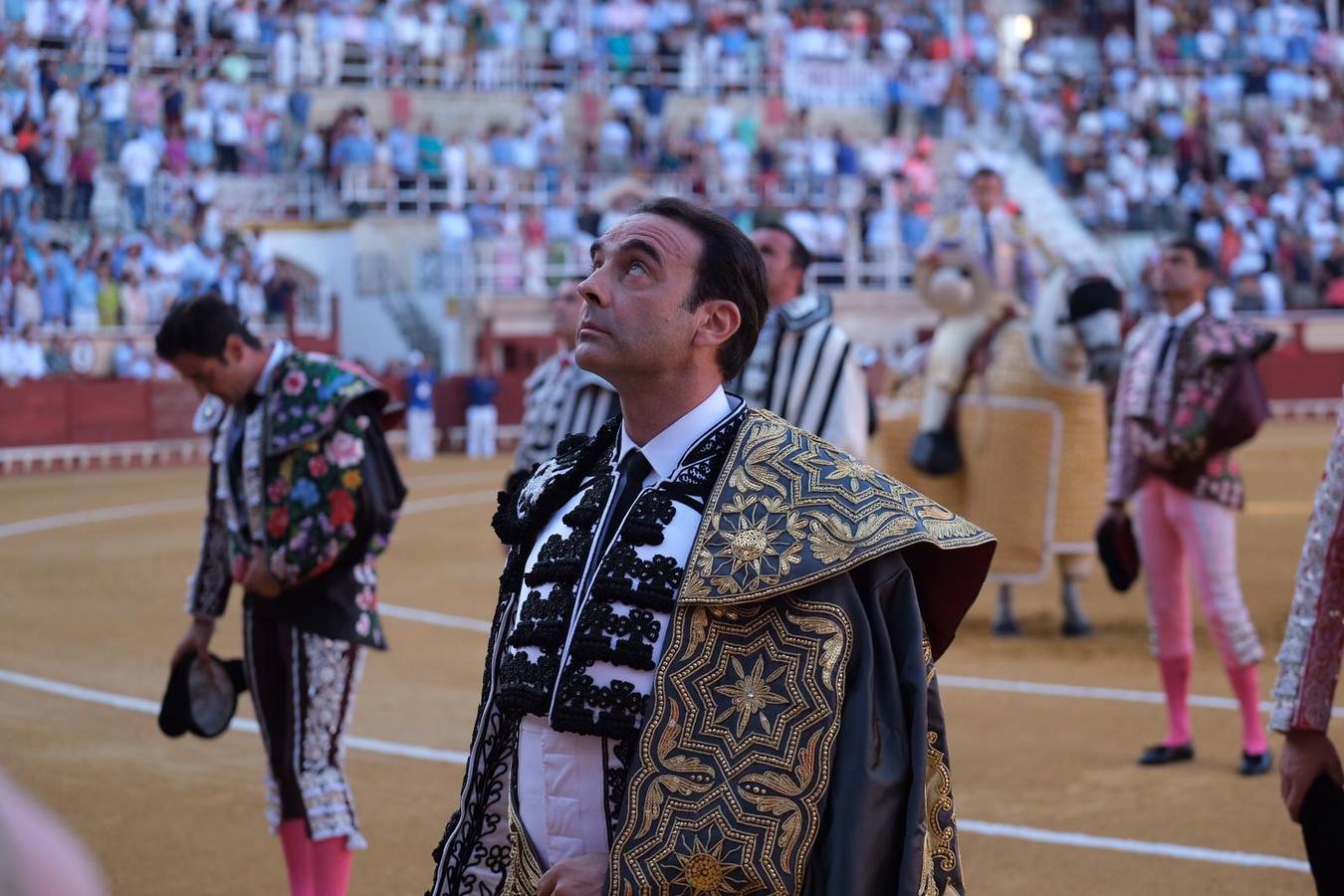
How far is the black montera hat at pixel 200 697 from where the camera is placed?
13.9 feet

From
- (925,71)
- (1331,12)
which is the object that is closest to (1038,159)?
(925,71)

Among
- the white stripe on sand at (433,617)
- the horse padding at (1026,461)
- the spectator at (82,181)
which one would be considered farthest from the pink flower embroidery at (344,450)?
the spectator at (82,181)

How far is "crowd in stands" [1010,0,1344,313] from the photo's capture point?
999 inches

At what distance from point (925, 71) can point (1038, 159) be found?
7.70 ft

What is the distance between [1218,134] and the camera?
28.1 metres

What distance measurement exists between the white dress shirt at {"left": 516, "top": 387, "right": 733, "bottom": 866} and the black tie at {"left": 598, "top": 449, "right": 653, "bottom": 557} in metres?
0.05

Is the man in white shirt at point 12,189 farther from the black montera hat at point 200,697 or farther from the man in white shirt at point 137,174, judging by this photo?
the black montera hat at point 200,697

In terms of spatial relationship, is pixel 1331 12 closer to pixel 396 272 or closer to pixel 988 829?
pixel 396 272

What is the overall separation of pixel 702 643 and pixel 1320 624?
3.69 feet

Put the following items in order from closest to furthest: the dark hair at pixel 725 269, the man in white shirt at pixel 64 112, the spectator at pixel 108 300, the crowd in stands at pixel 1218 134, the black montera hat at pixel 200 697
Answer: the dark hair at pixel 725 269 → the black montera hat at pixel 200 697 → the spectator at pixel 108 300 → the man in white shirt at pixel 64 112 → the crowd in stands at pixel 1218 134

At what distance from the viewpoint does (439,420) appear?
66.6 feet

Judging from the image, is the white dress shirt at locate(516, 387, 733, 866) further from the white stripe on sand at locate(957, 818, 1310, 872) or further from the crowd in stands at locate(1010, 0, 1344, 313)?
the crowd in stands at locate(1010, 0, 1344, 313)

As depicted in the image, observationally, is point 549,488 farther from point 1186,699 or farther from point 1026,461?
point 1026,461

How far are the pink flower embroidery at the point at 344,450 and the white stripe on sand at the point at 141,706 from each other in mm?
2020
